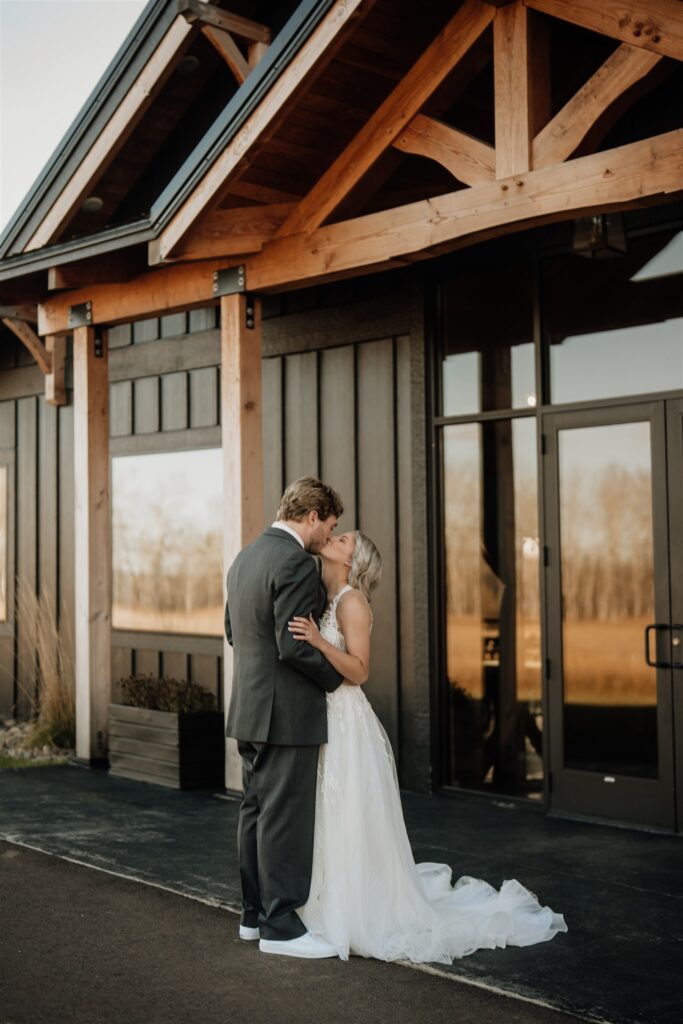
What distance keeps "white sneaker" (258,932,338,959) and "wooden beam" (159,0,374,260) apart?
4.38m

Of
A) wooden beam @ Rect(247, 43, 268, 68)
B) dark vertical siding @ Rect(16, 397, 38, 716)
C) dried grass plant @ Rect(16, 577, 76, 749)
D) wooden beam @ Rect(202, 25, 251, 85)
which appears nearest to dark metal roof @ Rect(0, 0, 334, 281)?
wooden beam @ Rect(202, 25, 251, 85)

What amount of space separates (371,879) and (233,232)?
171 inches

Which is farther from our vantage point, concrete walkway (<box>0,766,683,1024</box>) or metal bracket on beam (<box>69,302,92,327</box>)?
metal bracket on beam (<box>69,302,92,327</box>)

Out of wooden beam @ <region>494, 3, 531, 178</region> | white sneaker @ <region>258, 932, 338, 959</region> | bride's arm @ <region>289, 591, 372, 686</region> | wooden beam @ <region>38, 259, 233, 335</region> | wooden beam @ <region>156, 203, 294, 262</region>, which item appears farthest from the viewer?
wooden beam @ <region>38, 259, 233, 335</region>

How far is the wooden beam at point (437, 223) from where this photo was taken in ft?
→ 19.1

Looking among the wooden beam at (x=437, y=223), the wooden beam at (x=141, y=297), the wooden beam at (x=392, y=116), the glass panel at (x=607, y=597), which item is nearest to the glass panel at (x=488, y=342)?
the glass panel at (x=607, y=597)

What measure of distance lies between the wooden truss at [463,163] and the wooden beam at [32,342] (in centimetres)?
315

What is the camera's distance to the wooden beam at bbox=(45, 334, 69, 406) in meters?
11.5

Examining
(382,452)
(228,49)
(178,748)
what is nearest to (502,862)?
(178,748)

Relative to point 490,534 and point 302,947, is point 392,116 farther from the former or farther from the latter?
point 302,947

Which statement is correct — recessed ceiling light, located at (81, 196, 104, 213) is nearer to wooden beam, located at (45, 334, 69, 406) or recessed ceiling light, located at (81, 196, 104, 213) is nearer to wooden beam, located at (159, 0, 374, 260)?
wooden beam, located at (45, 334, 69, 406)

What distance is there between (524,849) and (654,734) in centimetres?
110

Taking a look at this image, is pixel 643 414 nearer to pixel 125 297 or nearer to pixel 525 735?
pixel 525 735

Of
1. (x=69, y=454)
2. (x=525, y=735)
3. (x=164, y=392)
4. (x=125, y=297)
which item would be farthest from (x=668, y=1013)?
(x=69, y=454)
